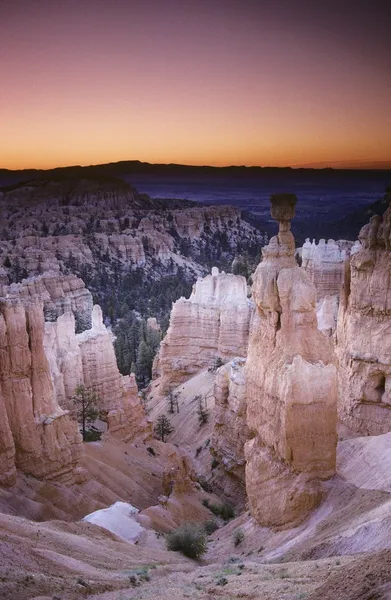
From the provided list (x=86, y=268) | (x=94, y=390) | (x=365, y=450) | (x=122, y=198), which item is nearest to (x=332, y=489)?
(x=365, y=450)

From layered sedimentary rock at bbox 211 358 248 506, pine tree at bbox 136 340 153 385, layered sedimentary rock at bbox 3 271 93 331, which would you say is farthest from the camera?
layered sedimentary rock at bbox 3 271 93 331

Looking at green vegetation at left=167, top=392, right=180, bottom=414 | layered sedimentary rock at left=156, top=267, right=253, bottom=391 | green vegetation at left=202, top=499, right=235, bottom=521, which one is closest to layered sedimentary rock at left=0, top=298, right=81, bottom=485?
green vegetation at left=202, top=499, right=235, bottom=521

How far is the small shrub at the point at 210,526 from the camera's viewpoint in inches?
641

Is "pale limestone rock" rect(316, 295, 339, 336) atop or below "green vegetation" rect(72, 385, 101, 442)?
atop

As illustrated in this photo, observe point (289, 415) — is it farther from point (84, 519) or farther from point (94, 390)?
point (94, 390)

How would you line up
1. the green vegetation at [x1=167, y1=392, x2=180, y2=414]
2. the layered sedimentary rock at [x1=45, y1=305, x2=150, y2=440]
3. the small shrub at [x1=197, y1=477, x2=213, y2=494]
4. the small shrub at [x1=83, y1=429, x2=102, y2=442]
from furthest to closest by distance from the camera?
the green vegetation at [x1=167, y1=392, x2=180, y2=414] → the layered sedimentary rock at [x1=45, y1=305, x2=150, y2=440] → the small shrub at [x1=83, y1=429, x2=102, y2=442] → the small shrub at [x1=197, y1=477, x2=213, y2=494]

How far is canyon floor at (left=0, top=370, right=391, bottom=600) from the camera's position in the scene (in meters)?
7.39

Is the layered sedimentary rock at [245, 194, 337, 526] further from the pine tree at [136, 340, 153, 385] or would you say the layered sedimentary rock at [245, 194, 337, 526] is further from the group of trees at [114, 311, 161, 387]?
the pine tree at [136, 340, 153, 385]

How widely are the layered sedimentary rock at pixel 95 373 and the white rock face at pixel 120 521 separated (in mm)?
7681

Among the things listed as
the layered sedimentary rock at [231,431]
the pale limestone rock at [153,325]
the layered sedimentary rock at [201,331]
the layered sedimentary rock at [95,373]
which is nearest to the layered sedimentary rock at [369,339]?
the layered sedimentary rock at [231,431]

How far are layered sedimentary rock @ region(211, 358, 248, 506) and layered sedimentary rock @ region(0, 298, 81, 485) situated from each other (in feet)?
21.2

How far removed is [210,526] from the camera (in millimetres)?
16500

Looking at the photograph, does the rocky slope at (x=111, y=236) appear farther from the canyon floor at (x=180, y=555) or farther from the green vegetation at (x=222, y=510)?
the canyon floor at (x=180, y=555)

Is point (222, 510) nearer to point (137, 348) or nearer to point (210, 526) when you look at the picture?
point (210, 526)
